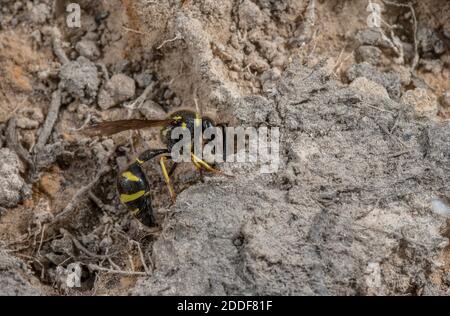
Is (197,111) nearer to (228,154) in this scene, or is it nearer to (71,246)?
(228,154)

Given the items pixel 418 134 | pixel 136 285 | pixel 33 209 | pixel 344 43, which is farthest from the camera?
pixel 344 43

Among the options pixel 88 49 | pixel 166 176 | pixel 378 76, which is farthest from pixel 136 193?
pixel 378 76

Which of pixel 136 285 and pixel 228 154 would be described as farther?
pixel 228 154

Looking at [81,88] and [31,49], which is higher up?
[31,49]

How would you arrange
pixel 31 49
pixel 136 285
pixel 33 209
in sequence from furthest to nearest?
1. pixel 31 49
2. pixel 33 209
3. pixel 136 285

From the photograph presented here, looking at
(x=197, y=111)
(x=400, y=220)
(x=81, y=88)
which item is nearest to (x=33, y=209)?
(x=81, y=88)

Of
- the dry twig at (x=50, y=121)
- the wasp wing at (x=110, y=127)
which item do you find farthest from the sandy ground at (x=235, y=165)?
the wasp wing at (x=110, y=127)

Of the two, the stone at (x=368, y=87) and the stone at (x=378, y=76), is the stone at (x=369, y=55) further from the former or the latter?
the stone at (x=368, y=87)

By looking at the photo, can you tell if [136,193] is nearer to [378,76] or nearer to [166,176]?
[166,176]
